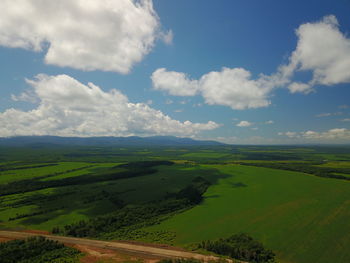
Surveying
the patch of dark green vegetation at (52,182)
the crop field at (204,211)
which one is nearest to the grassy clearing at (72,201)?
the crop field at (204,211)

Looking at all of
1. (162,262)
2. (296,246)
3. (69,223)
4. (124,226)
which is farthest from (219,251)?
(69,223)

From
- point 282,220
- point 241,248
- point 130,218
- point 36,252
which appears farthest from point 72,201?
→ point 282,220

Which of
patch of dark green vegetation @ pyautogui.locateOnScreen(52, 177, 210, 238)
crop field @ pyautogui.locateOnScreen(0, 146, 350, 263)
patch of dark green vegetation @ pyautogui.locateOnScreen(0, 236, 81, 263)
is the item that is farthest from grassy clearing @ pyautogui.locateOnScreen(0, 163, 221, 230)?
patch of dark green vegetation @ pyautogui.locateOnScreen(0, 236, 81, 263)

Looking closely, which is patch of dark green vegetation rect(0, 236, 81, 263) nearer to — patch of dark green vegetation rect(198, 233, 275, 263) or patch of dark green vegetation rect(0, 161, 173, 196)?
patch of dark green vegetation rect(198, 233, 275, 263)

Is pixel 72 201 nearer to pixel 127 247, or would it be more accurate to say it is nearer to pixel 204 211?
pixel 127 247

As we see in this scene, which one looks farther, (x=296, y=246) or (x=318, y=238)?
(x=318, y=238)

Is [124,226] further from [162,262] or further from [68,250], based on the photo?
[162,262]
